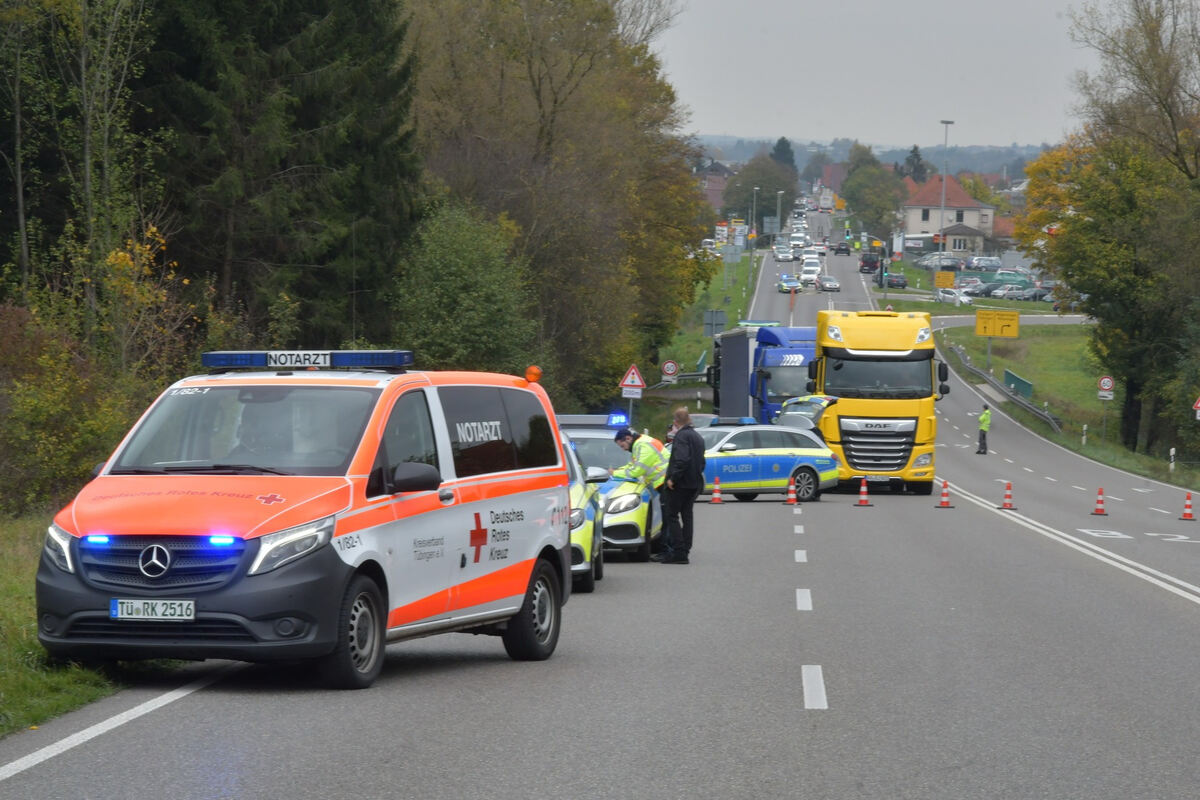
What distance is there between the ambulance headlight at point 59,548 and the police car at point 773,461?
24823 millimetres

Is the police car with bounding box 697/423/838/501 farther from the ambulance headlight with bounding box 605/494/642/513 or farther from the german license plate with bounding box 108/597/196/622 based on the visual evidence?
the german license plate with bounding box 108/597/196/622

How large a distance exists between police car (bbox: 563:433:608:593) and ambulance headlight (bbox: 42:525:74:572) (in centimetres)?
696

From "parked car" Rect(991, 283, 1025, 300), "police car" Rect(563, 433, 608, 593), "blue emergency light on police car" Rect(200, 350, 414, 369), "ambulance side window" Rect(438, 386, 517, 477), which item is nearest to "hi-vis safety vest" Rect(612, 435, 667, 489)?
"police car" Rect(563, 433, 608, 593)

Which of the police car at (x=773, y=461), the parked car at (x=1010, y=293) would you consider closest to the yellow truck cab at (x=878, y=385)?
the police car at (x=773, y=461)

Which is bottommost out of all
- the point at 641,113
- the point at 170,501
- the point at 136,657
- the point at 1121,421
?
the point at 1121,421

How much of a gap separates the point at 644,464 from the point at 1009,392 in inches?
2571

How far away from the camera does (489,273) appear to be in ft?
139

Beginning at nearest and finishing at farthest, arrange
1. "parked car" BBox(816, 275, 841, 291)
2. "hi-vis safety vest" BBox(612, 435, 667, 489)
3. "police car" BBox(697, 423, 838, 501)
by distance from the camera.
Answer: "hi-vis safety vest" BBox(612, 435, 667, 489)
"police car" BBox(697, 423, 838, 501)
"parked car" BBox(816, 275, 841, 291)

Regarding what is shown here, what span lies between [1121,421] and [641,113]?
98.4ft

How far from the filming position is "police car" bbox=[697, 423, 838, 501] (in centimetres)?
Answer: 3350

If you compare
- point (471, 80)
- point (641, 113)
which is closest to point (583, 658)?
point (471, 80)

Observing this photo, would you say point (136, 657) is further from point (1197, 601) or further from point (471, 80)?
point (471, 80)

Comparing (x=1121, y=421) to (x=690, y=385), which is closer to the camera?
(x=1121, y=421)

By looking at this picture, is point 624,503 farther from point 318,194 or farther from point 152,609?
point 318,194
